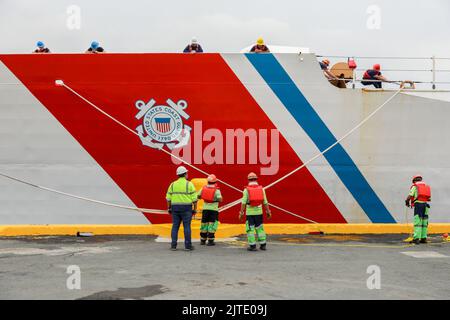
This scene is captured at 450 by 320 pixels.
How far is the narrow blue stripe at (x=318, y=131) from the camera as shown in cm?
1359

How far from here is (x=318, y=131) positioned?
44.8 feet

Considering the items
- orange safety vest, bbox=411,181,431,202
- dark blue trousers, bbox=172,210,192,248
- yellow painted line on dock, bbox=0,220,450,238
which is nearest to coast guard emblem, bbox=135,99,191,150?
yellow painted line on dock, bbox=0,220,450,238

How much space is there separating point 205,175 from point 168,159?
826mm

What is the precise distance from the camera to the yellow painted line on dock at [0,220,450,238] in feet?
43.5

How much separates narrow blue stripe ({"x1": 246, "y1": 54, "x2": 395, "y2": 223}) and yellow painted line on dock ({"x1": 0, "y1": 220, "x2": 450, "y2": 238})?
32 cm

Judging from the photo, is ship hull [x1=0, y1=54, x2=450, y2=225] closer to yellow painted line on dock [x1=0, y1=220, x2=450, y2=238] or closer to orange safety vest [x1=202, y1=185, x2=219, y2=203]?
yellow painted line on dock [x1=0, y1=220, x2=450, y2=238]

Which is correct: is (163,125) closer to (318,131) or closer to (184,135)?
(184,135)

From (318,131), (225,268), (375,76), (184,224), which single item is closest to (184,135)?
(184,224)

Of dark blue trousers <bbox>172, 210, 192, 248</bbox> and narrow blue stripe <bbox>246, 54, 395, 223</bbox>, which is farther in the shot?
narrow blue stripe <bbox>246, 54, 395, 223</bbox>

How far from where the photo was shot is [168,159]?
1360 centimetres

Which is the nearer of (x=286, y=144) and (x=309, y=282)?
(x=309, y=282)
